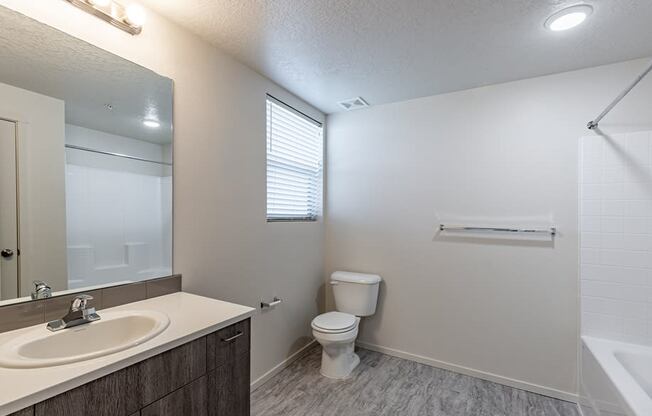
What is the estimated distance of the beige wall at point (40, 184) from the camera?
1.20 m

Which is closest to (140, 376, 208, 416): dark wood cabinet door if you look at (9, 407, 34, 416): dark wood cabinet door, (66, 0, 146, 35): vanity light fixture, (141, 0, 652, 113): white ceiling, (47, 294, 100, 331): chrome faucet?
(9, 407, 34, 416): dark wood cabinet door

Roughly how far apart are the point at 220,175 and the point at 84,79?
2.68 ft

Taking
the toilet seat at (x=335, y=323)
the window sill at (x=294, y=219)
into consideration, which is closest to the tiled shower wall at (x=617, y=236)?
the toilet seat at (x=335, y=323)

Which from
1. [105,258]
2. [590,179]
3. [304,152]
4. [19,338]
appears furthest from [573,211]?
[19,338]

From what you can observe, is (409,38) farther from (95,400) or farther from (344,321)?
(95,400)

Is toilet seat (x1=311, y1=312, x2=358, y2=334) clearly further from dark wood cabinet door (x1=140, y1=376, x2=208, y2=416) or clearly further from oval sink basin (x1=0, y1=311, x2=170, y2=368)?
oval sink basin (x1=0, y1=311, x2=170, y2=368)

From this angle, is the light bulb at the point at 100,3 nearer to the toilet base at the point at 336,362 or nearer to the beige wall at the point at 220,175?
the beige wall at the point at 220,175

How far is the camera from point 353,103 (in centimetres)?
284

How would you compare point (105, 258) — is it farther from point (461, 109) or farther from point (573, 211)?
point (573, 211)

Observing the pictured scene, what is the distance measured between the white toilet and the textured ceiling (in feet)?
5.68

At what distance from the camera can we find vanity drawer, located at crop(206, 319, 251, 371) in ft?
4.16

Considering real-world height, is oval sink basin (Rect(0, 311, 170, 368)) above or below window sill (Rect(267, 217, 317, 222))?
below

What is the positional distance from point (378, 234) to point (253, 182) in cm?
128

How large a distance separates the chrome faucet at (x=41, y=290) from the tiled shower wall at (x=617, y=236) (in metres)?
3.03
